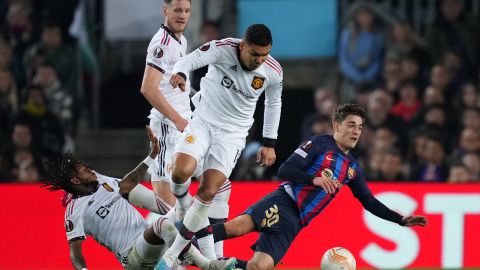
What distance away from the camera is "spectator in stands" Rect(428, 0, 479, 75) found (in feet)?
46.2

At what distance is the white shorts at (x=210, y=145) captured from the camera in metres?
8.55

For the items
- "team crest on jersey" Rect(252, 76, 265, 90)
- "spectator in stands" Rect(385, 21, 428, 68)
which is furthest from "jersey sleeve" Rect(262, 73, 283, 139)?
"spectator in stands" Rect(385, 21, 428, 68)

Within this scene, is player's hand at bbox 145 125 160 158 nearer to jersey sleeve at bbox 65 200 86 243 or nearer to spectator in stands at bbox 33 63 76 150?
jersey sleeve at bbox 65 200 86 243

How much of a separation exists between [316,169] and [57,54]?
20.1ft

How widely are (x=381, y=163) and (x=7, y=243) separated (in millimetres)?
4284

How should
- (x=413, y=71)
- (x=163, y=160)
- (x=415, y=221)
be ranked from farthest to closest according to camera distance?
(x=413, y=71) < (x=163, y=160) < (x=415, y=221)

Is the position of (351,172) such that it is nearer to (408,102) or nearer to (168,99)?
(168,99)

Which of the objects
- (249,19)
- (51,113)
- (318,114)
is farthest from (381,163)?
(51,113)

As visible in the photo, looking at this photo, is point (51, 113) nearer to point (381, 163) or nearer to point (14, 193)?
point (14, 193)

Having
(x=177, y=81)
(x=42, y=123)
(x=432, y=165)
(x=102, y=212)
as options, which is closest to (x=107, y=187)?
(x=102, y=212)

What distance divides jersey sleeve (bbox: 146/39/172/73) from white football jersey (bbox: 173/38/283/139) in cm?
34

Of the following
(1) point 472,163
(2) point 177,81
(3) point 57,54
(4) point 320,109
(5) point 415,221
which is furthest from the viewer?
(3) point 57,54

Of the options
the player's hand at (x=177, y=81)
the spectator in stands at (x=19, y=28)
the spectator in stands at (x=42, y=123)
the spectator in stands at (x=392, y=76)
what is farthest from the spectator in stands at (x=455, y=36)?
the player's hand at (x=177, y=81)

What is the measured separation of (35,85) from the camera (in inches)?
533
